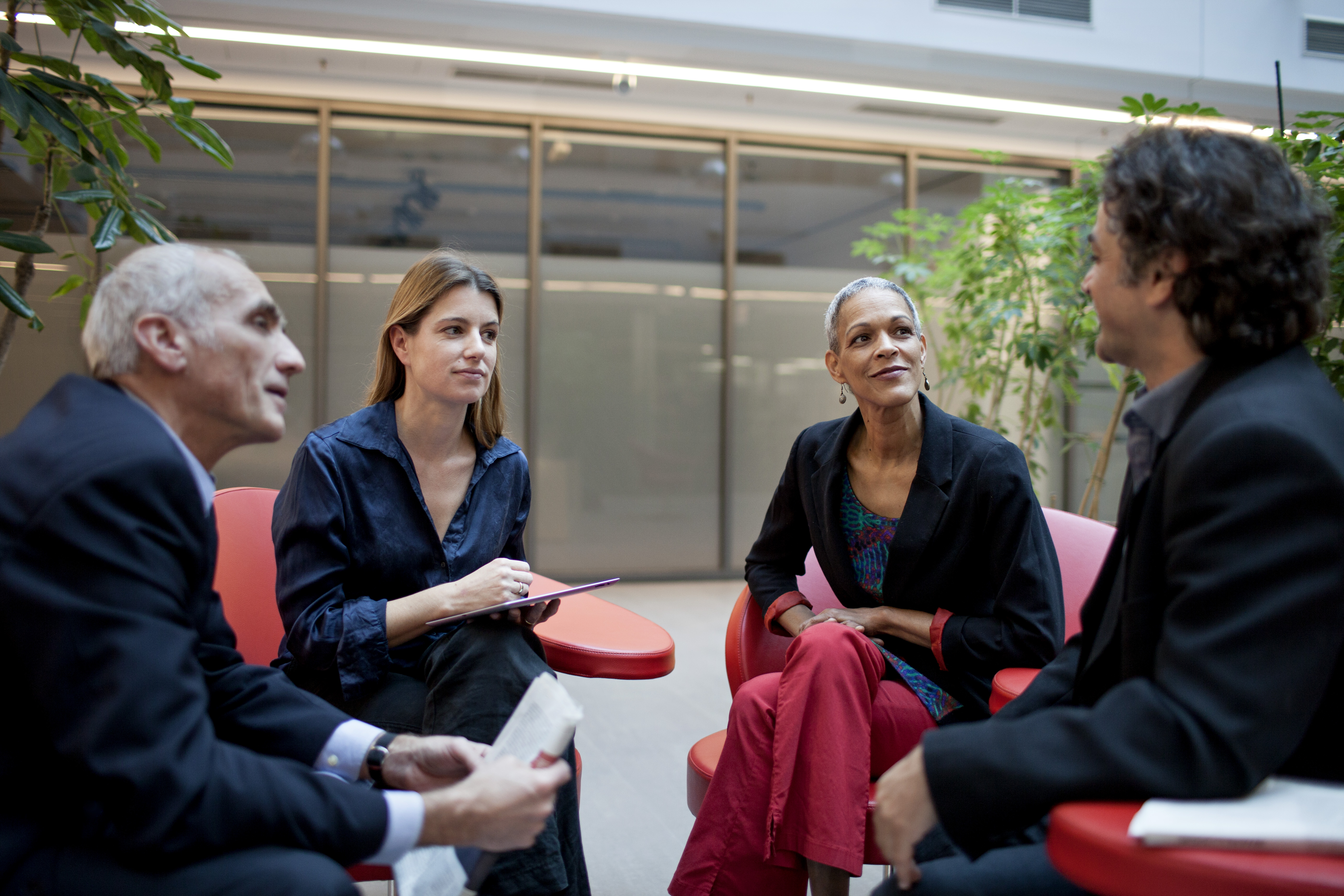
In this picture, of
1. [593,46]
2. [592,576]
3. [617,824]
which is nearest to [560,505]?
[592,576]

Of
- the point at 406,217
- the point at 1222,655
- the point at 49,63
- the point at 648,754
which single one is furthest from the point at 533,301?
the point at 1222,655

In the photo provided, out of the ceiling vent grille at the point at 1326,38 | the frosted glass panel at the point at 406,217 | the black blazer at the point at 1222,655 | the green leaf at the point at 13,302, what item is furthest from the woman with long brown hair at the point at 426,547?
the ceiling vent grille at the point at 1326,38

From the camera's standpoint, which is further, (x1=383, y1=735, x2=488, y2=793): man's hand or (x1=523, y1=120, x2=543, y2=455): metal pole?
(x1=523, y1=120, x2=543, y2=455): metal pole

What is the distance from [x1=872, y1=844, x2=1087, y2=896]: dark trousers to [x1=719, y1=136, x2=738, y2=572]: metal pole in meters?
5.26

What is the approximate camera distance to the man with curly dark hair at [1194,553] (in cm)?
88

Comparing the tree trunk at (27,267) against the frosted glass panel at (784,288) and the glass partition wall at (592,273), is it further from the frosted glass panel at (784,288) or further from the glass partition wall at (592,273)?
the frosted glass panel at (784,288)

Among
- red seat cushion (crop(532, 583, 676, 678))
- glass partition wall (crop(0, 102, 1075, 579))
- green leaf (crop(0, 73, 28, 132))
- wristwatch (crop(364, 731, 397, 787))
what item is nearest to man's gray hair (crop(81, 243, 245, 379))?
wristwatch (crop(364, 731, 397, 787))

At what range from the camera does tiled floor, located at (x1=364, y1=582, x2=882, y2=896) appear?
7.87 feet

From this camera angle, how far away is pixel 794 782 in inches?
63.0

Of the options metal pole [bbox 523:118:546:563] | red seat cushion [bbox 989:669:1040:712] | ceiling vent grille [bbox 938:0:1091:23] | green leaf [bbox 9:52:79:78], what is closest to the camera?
red seat cushion [bbox 989:669:1040:712]

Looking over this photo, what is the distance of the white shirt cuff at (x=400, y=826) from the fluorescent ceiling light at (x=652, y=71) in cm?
507

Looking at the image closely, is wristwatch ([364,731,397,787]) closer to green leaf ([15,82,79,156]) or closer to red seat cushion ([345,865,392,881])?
red seat cushion ([345,865,392,881])

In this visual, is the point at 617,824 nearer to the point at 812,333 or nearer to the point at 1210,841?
the point at 1210,841

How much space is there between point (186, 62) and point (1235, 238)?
2085 mm
